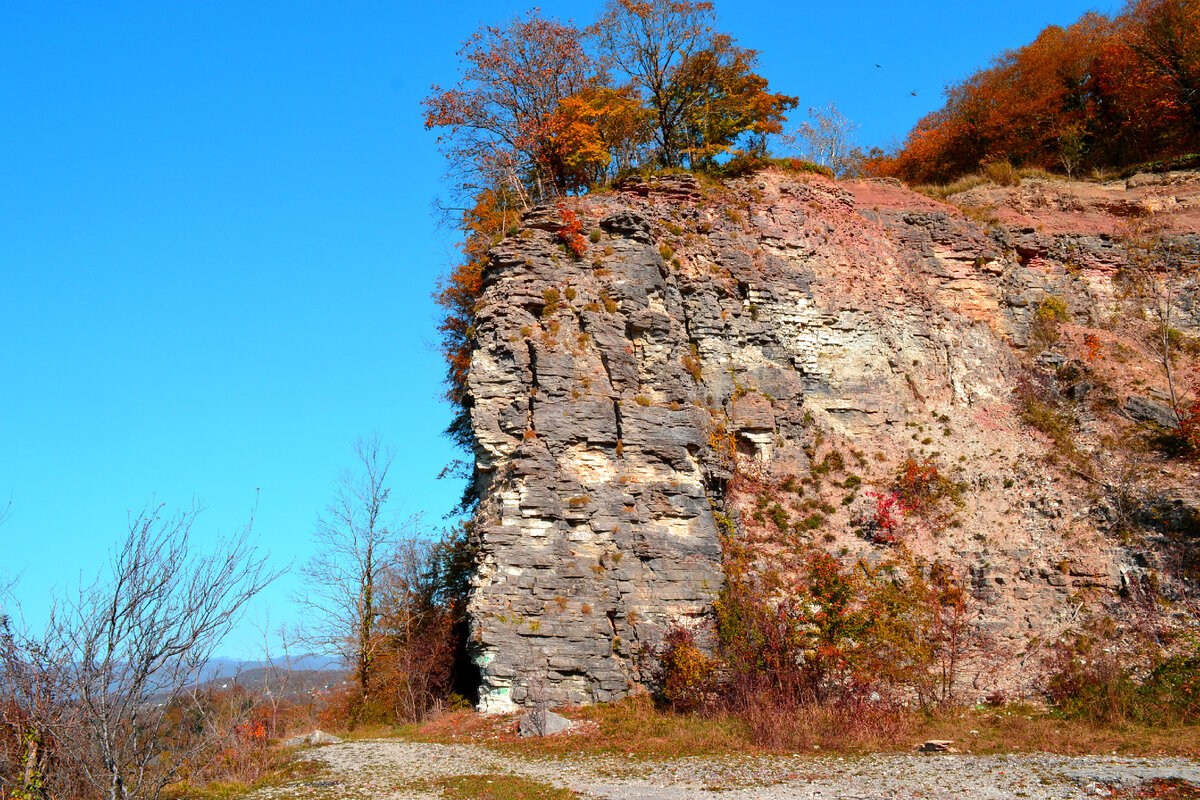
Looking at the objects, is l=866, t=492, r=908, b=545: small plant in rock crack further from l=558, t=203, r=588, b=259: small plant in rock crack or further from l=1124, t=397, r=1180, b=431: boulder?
l=558, t=203, r=588, b=259: small plant in rock crack

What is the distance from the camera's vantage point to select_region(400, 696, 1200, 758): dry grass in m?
15.2

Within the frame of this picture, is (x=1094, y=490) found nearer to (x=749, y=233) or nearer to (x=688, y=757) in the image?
(x=749, y=233)

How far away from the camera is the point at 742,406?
2427cm

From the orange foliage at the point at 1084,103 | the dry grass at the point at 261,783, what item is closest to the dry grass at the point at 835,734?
the dry grass at the point at 261,783

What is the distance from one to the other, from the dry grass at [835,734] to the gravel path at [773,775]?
0.61 m

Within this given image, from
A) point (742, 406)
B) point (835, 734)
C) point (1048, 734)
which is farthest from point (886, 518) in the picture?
point (835, 734)

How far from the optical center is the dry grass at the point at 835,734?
15.2m

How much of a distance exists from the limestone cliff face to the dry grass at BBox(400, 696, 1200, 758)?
1.24 meters

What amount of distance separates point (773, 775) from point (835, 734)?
271 cm

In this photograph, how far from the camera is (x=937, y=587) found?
21375mm

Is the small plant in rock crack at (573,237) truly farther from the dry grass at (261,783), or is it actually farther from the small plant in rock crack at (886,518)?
the dry grass at (261,783)

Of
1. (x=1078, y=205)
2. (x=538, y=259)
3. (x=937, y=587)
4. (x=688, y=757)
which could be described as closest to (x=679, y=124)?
(x=538, y=259)

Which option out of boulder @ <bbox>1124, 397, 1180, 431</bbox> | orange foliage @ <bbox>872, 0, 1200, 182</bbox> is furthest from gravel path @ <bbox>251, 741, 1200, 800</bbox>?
orange foliage @ <bbox>872, 0, 1200, 182</bbox>

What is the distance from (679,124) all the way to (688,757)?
79.5 ft
